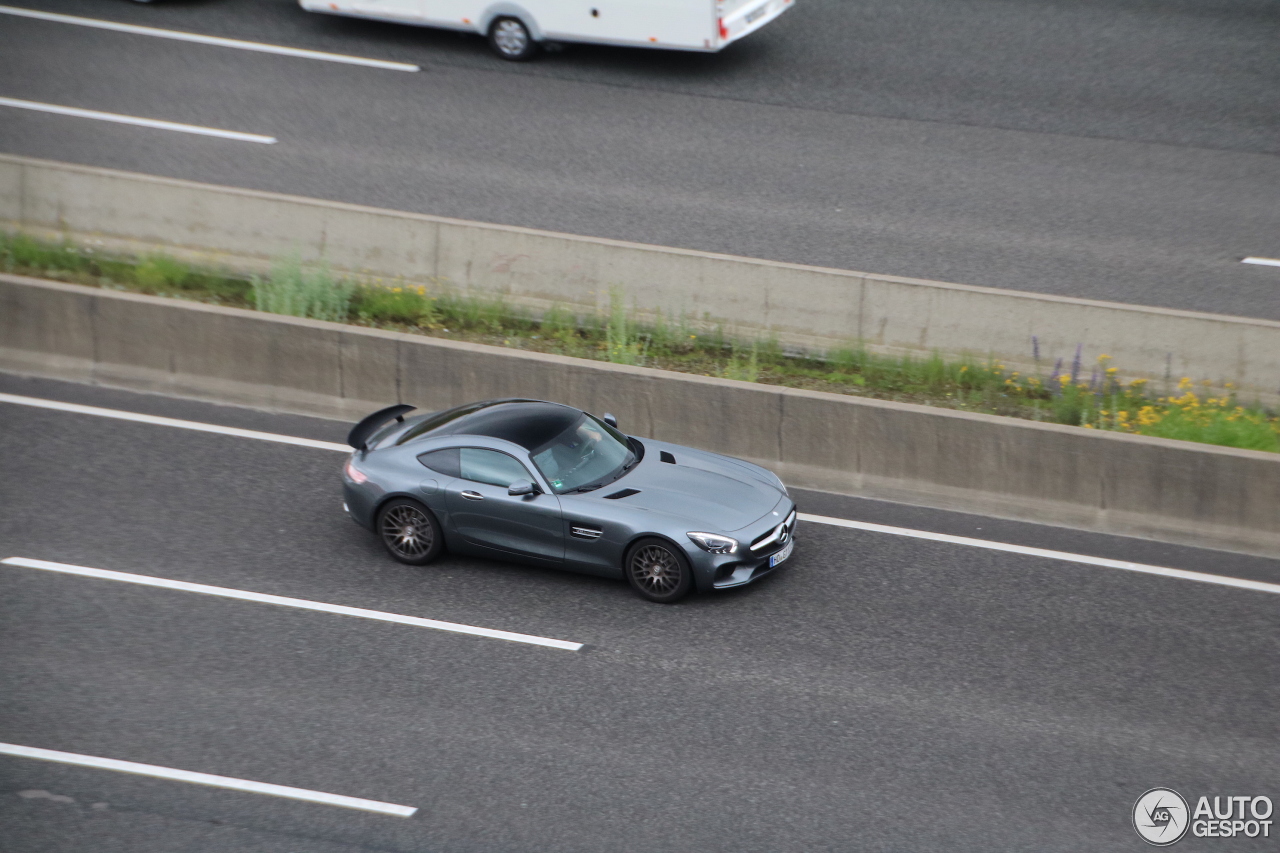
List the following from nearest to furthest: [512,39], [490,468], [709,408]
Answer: [490,468] < [709,408] < [512,39]

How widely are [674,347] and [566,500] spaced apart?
3693mm

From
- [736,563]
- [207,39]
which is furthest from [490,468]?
[207,39]

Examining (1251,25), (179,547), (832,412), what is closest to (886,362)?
(832,412)

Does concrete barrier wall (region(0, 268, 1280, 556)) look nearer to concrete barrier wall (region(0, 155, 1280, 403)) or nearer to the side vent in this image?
concrete barrier wall (region(0, 155, 1280, 403))

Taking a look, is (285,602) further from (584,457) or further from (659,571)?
(659,571)

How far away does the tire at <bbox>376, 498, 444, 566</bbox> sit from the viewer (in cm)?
1001

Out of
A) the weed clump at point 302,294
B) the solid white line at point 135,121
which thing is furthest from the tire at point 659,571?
the solid white line at point 135,121

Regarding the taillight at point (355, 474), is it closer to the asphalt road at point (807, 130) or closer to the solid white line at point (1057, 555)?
the solid white line at point (1057, 555)

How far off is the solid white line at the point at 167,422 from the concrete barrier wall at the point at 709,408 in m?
0.52

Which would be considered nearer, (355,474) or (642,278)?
(355,474)

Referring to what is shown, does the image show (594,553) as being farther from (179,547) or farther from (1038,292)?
(1038,292)

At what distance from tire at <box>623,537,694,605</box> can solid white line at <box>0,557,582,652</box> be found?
2.59ft

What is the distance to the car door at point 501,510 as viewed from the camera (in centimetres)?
970

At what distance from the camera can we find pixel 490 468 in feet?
32.4
